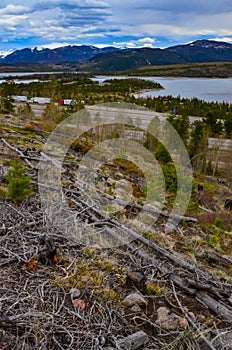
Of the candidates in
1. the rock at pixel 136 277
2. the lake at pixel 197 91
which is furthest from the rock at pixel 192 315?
the lake at pixel 197 91

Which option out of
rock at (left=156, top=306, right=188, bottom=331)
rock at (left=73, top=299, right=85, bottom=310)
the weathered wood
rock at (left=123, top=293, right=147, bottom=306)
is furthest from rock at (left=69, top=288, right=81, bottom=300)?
rock at (left=156, top=306, right=188, bottom=331)

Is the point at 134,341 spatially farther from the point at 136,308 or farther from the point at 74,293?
the point at 74,293

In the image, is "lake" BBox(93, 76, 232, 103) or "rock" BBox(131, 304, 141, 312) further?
"lake" BBox(93, 76, 232, 103)

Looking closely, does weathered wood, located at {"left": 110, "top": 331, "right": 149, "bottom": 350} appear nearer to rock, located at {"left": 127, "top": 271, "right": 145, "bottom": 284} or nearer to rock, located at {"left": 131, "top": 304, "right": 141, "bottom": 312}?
rock, located at {"left": 131, "top": 304, "right": 141, "bottom": 312}

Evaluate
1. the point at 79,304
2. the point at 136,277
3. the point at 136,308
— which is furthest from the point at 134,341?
the point at 136,277

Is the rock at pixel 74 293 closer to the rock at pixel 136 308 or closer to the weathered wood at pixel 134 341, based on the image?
the rock at pixel 136 308

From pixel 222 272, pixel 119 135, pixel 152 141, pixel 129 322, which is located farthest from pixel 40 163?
pixel 152 141

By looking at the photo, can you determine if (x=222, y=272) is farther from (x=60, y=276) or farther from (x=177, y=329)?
(x=60, y=276)
